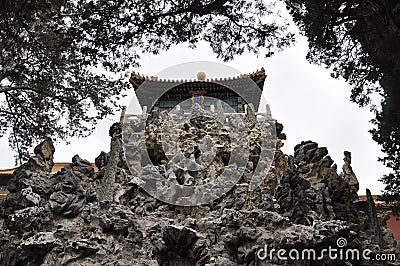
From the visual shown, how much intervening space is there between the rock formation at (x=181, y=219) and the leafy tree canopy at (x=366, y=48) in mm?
2134

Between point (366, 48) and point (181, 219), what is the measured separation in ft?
19.0

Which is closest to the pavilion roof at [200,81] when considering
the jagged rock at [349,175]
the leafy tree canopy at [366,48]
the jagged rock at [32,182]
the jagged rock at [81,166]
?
the jagged rock at [81,166]

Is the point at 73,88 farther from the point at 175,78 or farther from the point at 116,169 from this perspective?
the point at 175,78

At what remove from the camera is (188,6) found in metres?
4.65

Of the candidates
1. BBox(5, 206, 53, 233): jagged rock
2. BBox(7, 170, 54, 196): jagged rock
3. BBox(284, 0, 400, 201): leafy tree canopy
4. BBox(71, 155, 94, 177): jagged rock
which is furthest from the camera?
BBox(71, 155, 94, 177): jagged rock

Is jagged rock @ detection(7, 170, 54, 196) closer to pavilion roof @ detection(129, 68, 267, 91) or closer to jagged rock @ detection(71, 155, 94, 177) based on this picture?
jagged rock @ detection(71, 155, 94, 177)

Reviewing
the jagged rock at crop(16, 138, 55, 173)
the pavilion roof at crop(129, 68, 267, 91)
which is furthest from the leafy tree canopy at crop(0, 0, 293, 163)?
the pavilion roof at crop(129, 68, 267, 91)

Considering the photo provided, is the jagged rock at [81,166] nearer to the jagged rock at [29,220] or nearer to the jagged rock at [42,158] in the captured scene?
the jagged rock at [42,158]

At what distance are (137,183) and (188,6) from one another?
6.21m

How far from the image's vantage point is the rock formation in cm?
709

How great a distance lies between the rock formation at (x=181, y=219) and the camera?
23.2 feet

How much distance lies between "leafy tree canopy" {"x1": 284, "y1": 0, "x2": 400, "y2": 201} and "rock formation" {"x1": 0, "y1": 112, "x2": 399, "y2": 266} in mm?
2134

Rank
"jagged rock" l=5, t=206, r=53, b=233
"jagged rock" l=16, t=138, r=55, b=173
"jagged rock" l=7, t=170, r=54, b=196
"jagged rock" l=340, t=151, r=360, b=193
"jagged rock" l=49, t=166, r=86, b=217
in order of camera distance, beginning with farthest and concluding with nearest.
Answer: "jagged rock" l=16, t=138, r=55, b=173, "jagged rock" l=340, t=151, r=360, b=193, "jagged rock" l=7, t=170, r=54, b=196, "jagged rock" l=49, t=166, r=86, b=217, "jagged rock" l=5, t=206, r=53, b=233

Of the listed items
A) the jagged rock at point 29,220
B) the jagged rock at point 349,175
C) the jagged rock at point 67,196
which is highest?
the jagged rock at point 349,175
